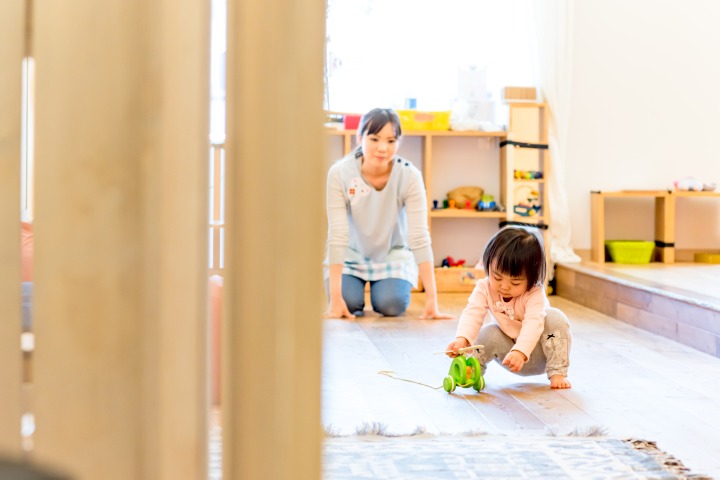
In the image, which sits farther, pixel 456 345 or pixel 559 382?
pixel 456 345

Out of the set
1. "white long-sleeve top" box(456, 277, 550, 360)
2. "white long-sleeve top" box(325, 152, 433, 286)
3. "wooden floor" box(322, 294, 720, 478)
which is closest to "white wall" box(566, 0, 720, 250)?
"white long-sleeve top" box(325, 152, 433, 286)

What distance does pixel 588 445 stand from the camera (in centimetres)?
156

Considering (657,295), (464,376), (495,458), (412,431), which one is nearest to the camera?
(495,458)

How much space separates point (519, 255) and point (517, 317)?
18 centimetres

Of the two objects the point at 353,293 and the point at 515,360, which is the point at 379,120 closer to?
the point at 353,293

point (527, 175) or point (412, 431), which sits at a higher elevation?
point (527, 175)

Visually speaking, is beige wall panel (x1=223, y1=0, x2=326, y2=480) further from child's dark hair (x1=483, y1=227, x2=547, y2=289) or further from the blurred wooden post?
child's dark hair (x1=483, y1=227, x2=547, y2=289)

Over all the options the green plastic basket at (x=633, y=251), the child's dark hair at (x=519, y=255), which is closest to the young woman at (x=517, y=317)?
the child's dark hair at (x=519, y=255)

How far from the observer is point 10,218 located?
706 millimetres

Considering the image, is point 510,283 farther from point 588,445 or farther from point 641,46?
A: point 641,46

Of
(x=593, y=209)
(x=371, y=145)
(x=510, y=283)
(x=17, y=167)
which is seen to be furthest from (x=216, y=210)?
(x=17, y=167)

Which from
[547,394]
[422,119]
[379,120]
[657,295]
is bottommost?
[547,394]

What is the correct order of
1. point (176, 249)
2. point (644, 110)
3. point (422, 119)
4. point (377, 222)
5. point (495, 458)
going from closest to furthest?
point (176, 249), point (495, 458), point (377, 222), point (422, 119), point (644, 110)

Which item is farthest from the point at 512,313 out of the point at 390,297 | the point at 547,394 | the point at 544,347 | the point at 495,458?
the point at 390,297
